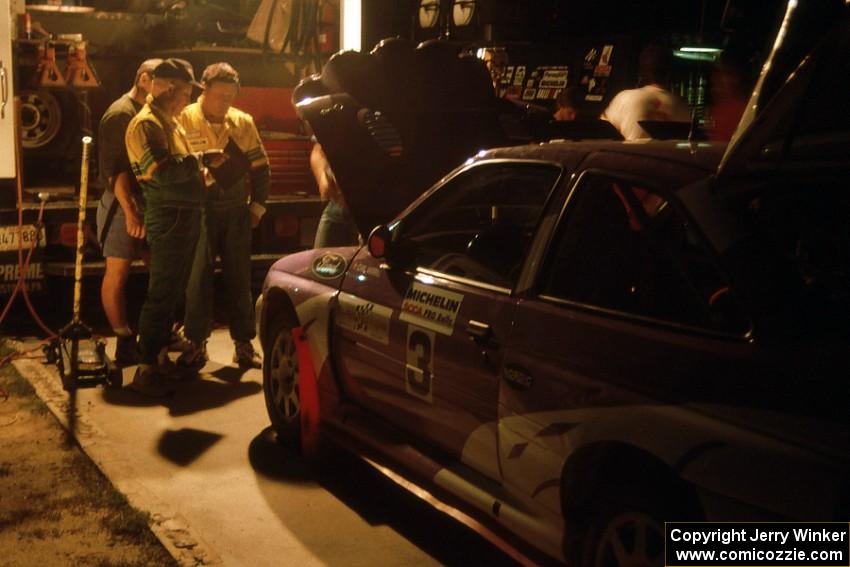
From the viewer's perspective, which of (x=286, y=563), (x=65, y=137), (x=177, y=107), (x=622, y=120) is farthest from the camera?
(x=65, y=137)

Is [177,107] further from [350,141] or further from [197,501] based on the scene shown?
[197,501]

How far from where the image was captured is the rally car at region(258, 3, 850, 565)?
116 inches

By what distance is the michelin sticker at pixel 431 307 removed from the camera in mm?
4204

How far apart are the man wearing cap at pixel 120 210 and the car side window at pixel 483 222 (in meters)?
2.67

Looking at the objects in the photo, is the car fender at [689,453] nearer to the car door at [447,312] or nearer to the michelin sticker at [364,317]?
the car door at [447,312]

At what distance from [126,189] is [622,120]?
3.20 m

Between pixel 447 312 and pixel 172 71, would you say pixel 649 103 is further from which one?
pixel 447 312

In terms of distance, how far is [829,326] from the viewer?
298cm

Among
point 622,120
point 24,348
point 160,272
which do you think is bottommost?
point 24,348

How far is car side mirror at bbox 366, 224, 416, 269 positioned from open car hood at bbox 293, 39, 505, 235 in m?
1.16

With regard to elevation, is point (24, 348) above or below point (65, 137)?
below

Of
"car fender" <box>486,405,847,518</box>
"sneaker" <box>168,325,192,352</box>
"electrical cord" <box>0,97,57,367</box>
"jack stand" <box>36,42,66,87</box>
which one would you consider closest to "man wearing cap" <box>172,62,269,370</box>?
"sneaker" <box>168,325,192,352</box>

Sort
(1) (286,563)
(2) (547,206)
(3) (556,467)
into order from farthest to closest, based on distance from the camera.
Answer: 1. (1) (286,563)
2. (2) (547,206)
3. (3) (556,467)

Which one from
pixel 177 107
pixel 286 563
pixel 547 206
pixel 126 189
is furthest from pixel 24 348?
pixel 547 206
